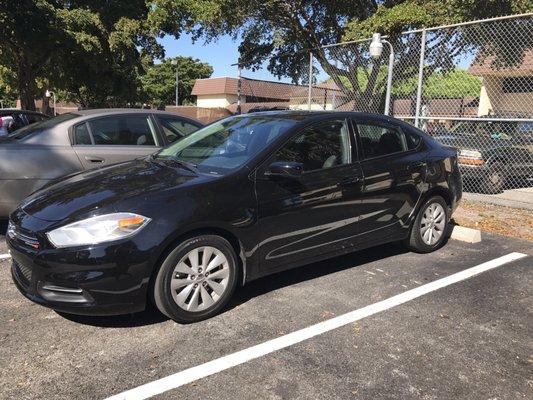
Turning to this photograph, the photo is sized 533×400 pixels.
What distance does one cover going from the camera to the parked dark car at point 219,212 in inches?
138

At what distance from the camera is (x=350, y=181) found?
470cm

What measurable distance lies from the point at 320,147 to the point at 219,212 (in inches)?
51.3

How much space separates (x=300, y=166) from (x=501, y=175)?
7.72 meters

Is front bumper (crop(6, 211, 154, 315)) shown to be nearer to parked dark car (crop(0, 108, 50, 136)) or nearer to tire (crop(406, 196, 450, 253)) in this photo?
tire (crop(406, 196, 450, 253))

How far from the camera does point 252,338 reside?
3656 mm

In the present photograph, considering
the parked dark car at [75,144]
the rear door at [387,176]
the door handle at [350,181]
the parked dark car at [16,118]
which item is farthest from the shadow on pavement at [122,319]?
the parked dark car at [16,118]

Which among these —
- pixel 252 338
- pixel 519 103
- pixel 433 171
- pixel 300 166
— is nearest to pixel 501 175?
pixel 519 103

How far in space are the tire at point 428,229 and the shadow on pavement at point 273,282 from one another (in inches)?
9.0

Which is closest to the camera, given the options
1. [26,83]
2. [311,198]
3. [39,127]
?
[311,198]

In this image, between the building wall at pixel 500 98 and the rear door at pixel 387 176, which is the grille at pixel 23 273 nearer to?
the rear door at pixel 387 176

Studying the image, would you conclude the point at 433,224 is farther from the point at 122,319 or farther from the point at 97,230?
the point at 97,230

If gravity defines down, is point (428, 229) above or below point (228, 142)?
below

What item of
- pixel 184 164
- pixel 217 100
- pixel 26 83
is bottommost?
pixel 184 164

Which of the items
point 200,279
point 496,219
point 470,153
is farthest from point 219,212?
point 470,153
